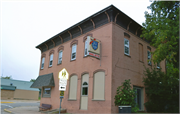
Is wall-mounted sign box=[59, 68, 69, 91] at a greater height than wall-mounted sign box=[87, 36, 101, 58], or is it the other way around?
wall-mounted sign box=[87, 36, 101, 58]

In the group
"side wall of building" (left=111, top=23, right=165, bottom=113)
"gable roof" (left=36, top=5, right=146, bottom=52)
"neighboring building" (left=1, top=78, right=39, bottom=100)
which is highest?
"gable roof" (left=36, top=5, right=146, bottom=52)

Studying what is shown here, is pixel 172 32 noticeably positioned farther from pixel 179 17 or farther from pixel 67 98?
pixel 67 98

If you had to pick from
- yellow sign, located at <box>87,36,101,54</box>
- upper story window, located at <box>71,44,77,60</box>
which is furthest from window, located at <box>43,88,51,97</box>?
yellow sign, located at <box>87,36,101,54</box>

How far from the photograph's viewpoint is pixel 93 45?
43.6 ft

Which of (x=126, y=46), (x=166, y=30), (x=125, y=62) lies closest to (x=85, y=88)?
(x=125, y=62)

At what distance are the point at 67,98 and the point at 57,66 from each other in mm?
4264

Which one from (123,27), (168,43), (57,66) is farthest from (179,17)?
(57,66)

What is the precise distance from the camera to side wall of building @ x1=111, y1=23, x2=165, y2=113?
42.8 feet

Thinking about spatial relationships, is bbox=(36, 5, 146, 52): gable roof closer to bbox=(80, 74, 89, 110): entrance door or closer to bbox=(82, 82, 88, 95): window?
bbox=(80, 74, 89, 110): entrance door

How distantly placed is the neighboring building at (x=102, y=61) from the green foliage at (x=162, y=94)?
83cm

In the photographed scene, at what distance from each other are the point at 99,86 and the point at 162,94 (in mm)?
4978

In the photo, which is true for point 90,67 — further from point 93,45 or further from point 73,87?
point 73,87

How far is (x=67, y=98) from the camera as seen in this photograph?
52.6ft

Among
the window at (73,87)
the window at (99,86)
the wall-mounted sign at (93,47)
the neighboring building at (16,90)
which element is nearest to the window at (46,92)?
the window at (73,87)
